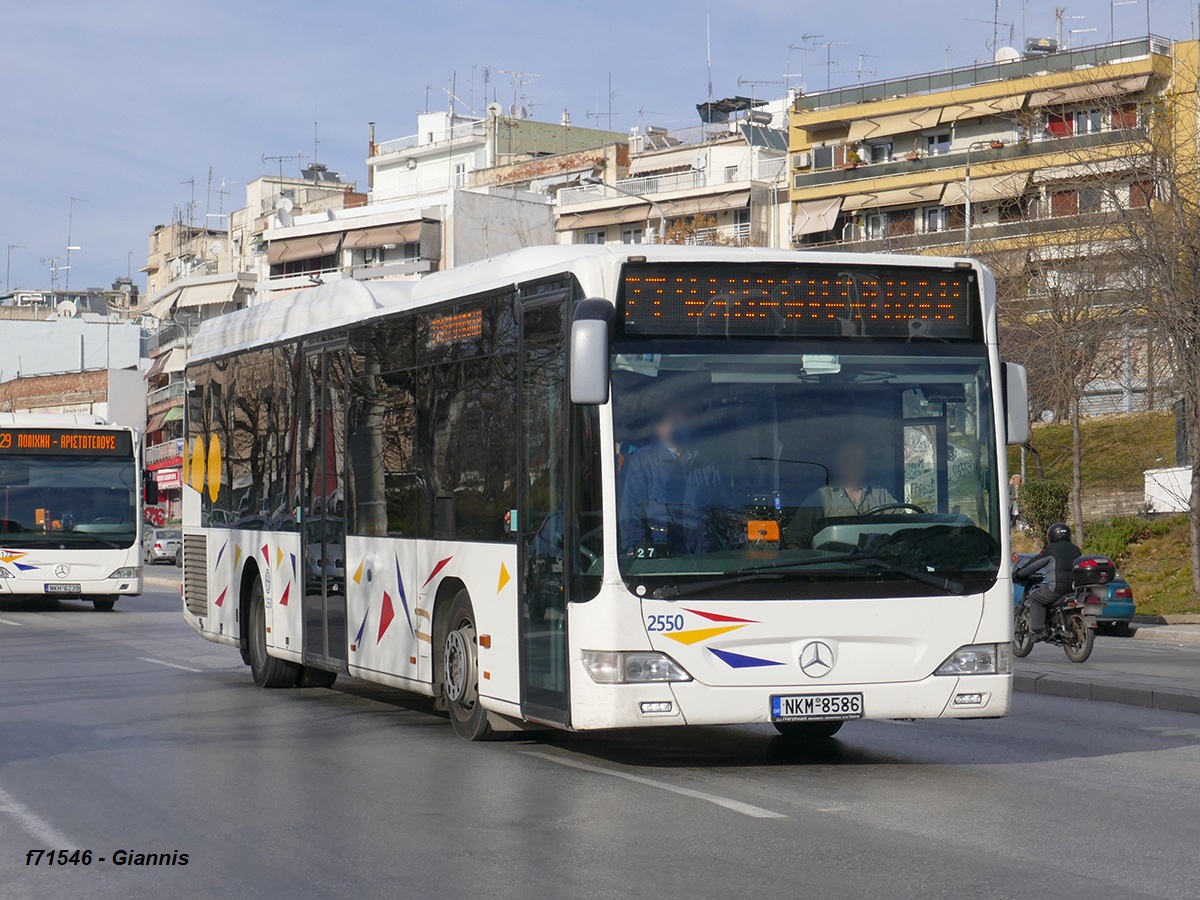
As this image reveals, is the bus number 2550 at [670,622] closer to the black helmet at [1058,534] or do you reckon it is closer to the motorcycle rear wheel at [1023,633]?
the motorcycle rear wheel at [1023,633]

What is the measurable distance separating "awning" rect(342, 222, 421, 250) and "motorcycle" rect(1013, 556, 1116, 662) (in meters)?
70.4

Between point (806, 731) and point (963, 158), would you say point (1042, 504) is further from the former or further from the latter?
point (963, 158)

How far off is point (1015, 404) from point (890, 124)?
6525 centimetres

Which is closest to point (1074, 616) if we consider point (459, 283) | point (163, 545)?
point (459, 283)

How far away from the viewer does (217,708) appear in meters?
14.5

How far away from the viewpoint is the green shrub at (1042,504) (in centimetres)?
3816

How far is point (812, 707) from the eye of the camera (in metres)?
9.96

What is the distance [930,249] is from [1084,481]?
19385 millimetres

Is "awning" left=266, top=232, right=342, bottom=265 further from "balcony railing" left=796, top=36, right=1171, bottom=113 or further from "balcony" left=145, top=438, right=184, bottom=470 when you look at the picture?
"balcony railing" left=796, top=36, right=1171, bottom=113

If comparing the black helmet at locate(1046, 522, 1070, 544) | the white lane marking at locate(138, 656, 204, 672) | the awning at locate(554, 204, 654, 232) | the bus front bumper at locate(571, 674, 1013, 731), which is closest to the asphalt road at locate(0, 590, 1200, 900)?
the bus front bumper at locate(571, 674, 1013, 731)

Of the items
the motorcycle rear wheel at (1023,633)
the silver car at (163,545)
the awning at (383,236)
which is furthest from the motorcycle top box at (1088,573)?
the awning at (383,236)

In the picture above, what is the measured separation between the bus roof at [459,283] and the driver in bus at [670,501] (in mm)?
988

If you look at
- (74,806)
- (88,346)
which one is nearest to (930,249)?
(74,806)

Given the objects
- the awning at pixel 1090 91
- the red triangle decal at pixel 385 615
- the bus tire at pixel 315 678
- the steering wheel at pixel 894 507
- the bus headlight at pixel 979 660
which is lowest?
the bus tire at pixel 315 678
